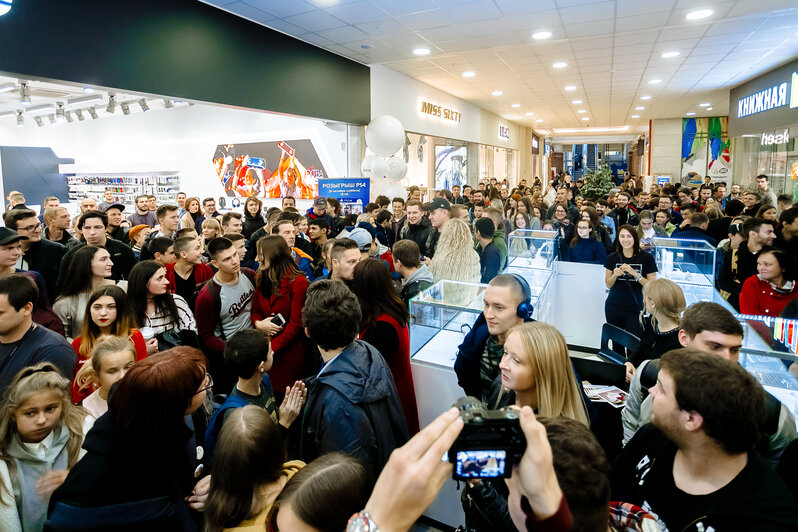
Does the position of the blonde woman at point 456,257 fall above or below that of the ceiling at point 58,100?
below

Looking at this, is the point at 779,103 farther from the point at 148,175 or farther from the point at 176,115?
the point at 148,175

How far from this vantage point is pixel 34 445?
161 cm

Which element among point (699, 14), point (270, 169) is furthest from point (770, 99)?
point (270, 169)

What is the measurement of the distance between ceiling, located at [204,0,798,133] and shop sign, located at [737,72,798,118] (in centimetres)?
46

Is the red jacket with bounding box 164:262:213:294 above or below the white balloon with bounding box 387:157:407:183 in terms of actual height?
below

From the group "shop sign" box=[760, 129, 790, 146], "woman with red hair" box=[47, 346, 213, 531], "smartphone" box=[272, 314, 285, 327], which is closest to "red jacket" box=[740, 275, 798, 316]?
"smartphone" box=[272, 314, 285, 327]

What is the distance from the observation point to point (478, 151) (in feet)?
50.5

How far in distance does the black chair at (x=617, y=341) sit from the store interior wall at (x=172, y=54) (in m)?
4.80

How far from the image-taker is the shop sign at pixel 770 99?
27.1 feet

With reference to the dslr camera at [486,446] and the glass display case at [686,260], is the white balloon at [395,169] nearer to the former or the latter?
the glass display case at [686,260]

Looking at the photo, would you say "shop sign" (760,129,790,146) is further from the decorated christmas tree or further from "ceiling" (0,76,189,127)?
"ceiling" (0,76,189,127)

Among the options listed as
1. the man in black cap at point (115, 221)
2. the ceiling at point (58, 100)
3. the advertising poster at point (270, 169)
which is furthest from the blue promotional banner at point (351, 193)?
the man in black cap at point (115, 221)

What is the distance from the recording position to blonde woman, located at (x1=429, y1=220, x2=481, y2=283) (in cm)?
410

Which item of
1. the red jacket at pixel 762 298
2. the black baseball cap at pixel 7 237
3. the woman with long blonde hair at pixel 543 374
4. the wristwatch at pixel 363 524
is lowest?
the red jacket at pixel 762 298
